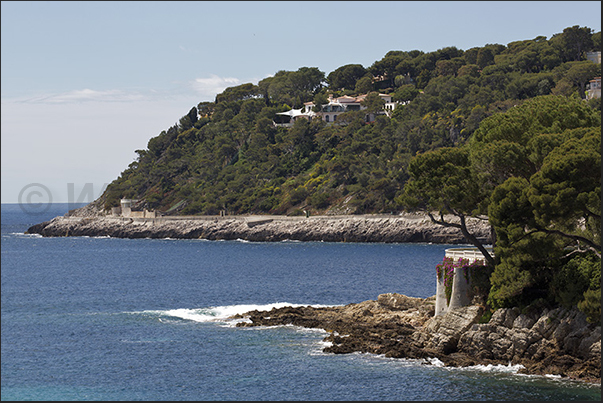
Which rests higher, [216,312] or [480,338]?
[480,338]

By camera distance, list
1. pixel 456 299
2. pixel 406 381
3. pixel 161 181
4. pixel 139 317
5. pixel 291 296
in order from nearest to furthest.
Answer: pixel 406 381
pixel 456 299
pixel 139 317
pixel 291 296
pixel 161 181

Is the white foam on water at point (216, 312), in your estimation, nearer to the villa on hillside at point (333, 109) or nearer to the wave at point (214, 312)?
the wave at point (214, 312)

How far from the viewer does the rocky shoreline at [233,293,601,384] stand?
1417 inches

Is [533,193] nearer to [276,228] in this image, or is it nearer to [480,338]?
[480,338]

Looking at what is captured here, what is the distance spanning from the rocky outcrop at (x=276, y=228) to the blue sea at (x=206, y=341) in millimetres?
22386

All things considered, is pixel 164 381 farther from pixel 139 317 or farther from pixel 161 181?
pixel 161 181

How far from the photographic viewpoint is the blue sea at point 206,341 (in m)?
35.0

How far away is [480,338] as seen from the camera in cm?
3912

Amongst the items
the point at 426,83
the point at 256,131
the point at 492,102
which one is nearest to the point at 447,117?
the point at 492,102

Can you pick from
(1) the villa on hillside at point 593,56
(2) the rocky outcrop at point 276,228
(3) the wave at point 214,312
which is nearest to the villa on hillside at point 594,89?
(1) the villa on hillside at point 593,56

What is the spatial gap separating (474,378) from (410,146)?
11439cm

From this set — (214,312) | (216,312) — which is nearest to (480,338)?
(216,312)

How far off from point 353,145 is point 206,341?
115 metres

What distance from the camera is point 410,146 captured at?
14775 cm
